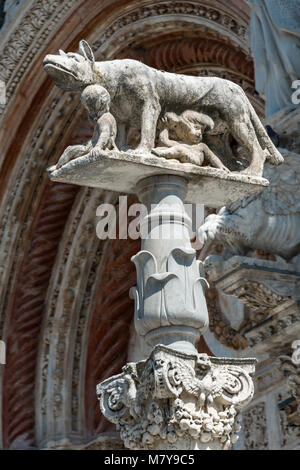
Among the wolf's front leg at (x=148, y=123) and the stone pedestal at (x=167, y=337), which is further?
the wolf's front leg at (x=148, y=123)

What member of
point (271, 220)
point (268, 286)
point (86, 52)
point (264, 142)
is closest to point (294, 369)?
point (268, 286)

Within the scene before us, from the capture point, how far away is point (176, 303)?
314cm

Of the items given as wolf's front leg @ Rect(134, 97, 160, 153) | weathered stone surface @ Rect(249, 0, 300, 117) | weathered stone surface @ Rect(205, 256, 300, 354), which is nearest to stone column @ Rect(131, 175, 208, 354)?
wolf's front leg @ Rect(134, 97, 160, 153)

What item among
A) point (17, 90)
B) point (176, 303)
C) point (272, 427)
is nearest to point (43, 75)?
point (17, 90)

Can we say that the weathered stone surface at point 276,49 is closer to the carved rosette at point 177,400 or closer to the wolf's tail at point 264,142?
the wolf's tail at point 264,142

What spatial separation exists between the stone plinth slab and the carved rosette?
59cm

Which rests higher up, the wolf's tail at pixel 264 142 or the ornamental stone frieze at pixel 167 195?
the wolf's tail at pixel 264 142

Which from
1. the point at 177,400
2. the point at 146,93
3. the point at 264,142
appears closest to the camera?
the point at 177,400

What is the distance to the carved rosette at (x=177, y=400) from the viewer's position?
3084 millimetres

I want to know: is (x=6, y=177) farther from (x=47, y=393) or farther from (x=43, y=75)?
(x=47, y=393)

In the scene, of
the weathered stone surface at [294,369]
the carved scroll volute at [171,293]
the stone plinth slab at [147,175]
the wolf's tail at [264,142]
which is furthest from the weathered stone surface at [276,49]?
the carved scroll volute at [171,293]

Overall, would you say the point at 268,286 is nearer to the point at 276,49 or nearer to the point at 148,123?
the point at 276,49

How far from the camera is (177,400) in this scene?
3.10m

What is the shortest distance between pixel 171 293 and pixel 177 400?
0.33 metres
